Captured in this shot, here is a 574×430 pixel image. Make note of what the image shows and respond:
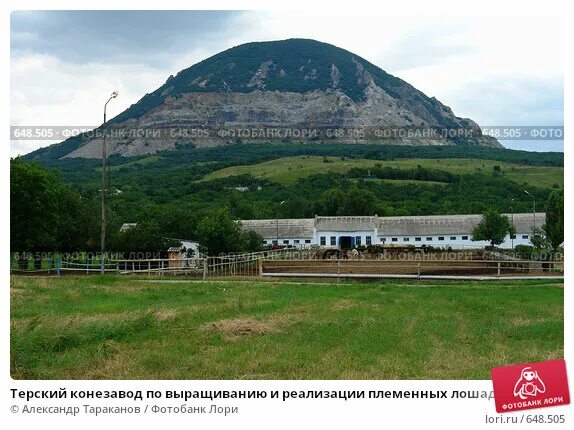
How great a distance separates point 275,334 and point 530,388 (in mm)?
5811

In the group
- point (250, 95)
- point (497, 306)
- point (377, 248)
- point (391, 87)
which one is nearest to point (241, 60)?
point (250, 95)

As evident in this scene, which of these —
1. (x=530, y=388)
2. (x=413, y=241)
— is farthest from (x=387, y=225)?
(x=530, y=388)

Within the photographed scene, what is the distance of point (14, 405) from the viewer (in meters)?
5.61

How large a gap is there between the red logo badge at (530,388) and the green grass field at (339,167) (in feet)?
256

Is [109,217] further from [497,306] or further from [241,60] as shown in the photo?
[241,60]

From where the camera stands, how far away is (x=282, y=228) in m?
57.1

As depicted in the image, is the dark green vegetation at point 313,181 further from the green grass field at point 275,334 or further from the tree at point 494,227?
the green grass field at point 275,334

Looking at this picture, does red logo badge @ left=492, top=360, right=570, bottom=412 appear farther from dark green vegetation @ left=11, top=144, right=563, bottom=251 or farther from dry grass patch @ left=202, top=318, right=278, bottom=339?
dark green vegetation @ left=11, top=144, right=563, bottom=251

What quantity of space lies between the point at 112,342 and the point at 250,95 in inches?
6904

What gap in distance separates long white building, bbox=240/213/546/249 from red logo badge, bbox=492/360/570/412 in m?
50.5

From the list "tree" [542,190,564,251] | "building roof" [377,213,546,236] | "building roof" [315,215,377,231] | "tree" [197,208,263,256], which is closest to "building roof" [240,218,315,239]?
"building roof" [315,215,377,231]

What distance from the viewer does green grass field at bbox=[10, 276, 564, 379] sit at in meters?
8.00

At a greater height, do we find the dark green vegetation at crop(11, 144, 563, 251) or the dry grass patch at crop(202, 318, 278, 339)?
the dark green vegetation at crop(11, 144, 563, 251)

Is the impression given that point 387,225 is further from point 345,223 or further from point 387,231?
point 345,223
